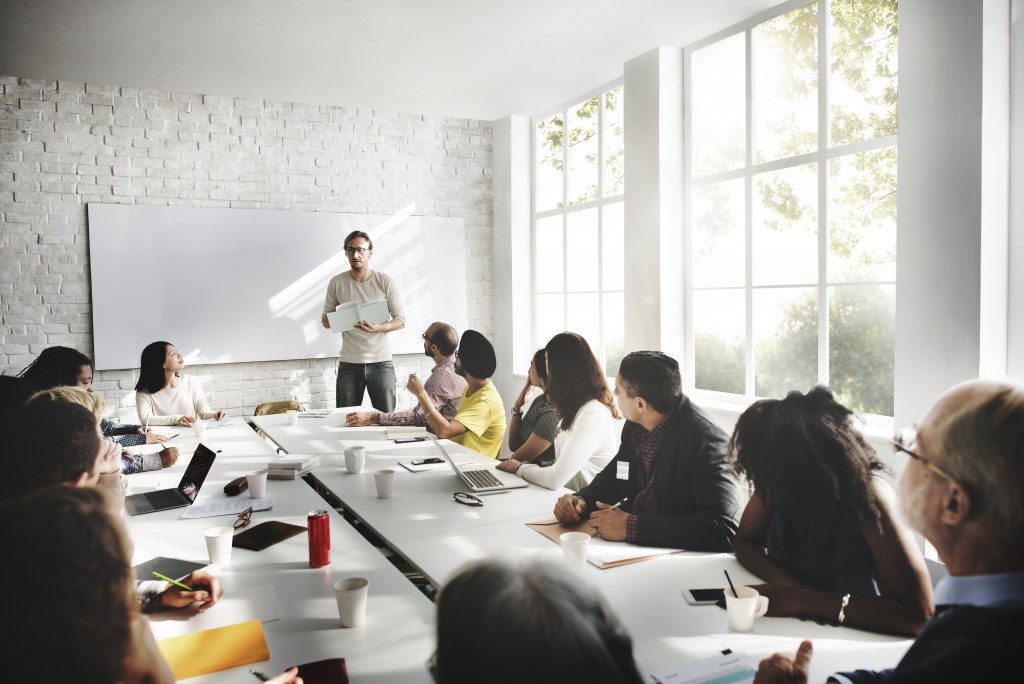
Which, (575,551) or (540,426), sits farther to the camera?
(540,426)

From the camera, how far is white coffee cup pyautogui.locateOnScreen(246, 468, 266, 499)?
102 inches

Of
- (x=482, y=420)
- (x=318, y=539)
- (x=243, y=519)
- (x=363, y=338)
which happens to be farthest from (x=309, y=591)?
(x=363, y=338)

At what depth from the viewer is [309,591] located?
5.74 ft

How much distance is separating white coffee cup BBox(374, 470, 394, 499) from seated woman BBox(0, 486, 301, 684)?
1.65m

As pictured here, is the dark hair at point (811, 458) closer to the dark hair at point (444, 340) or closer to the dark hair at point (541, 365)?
the dark hair at point (541, 365)

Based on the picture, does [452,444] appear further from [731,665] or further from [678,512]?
[731,665]

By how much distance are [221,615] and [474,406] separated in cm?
217

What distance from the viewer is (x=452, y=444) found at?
3.56 metres

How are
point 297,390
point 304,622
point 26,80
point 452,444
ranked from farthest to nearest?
point 297,390, point 26,80, point 452,444, point 304,622

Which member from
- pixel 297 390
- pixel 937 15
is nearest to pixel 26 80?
pixel 297 390

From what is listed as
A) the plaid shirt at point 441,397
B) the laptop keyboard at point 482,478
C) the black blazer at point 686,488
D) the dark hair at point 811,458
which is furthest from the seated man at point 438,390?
the dark hair at point 811,458

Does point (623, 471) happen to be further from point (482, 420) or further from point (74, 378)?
point (74, 378)

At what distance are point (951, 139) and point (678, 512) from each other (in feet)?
6.99

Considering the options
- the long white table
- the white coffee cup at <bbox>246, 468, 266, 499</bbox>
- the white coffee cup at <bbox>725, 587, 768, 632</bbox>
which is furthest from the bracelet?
the white coffee cup at <bbox>246, 468, 266, 499</bbox>
